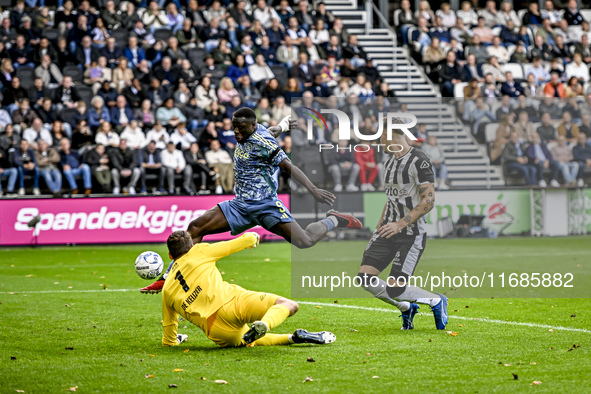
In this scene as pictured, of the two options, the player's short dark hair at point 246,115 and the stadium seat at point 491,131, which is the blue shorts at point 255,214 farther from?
the stadium seat at point 491,131

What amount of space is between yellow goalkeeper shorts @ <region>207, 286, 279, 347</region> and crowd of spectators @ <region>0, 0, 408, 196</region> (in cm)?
1080

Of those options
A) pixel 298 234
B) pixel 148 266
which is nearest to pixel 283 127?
pixel 298 234

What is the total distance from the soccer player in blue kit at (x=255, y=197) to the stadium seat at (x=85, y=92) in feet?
45.4

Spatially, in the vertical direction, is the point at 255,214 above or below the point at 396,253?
above

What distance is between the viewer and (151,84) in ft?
75.0

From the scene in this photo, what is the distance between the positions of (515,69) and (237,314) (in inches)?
870

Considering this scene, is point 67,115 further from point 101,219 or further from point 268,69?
point 268,69

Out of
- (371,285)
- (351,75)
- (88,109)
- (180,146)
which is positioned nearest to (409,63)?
(351,75)

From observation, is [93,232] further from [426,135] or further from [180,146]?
[426,135]

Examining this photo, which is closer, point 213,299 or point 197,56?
point 213,299

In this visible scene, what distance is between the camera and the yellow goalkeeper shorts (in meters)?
7.21

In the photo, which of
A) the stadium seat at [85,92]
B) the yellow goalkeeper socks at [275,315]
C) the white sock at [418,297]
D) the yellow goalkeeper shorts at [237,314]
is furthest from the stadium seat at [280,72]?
the yellow goalkeeper socks at [275,315]

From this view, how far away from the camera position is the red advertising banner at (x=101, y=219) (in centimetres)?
1930

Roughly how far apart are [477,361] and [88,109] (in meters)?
16.8
